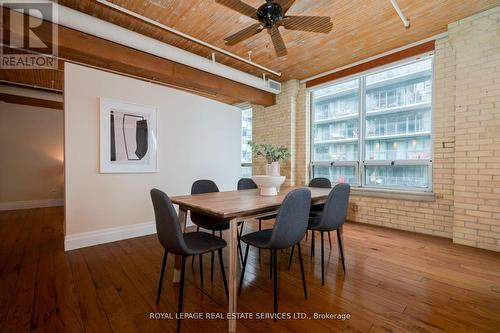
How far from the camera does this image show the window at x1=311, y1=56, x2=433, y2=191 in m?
3.71

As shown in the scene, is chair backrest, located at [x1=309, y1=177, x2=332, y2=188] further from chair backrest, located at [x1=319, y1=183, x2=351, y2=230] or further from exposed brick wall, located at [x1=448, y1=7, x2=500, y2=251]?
exposed brick wall, located at [x1=448, y1=7, x2=500, y2=251]

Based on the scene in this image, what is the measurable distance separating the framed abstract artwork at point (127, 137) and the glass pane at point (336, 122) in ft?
11.2

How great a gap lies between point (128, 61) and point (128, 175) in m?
1.69

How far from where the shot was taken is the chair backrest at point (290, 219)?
170 cm

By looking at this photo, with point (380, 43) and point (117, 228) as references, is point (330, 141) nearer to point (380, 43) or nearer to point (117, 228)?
point (380, 43)

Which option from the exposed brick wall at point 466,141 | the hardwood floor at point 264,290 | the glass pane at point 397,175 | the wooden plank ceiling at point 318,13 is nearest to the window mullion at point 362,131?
the glass pane at point 397,175

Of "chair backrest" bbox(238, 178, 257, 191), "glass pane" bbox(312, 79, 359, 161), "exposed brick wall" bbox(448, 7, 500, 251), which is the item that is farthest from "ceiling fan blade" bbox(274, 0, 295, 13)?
"glass pane" bbox(312, 79, 359, 161)

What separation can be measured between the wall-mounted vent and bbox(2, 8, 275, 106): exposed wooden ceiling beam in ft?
1.62

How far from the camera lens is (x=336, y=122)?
4828mm

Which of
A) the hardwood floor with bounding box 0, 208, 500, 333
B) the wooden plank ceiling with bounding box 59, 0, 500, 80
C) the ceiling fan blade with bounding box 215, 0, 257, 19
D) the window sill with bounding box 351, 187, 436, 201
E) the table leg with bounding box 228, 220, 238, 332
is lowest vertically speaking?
the hardwood floor with bounding box 0, 208, 500, 333

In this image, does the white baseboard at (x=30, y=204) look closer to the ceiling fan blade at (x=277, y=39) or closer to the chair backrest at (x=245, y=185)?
the chair backrest at (x=245, y=185)

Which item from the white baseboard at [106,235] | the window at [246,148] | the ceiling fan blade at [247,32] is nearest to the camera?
the ceiling fan blade at [247,32]

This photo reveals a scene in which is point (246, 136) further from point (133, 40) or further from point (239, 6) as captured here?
point (239, 6)

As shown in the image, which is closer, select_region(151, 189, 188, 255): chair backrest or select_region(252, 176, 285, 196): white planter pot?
select_region(151, 189, 188, 255): chair backrest
